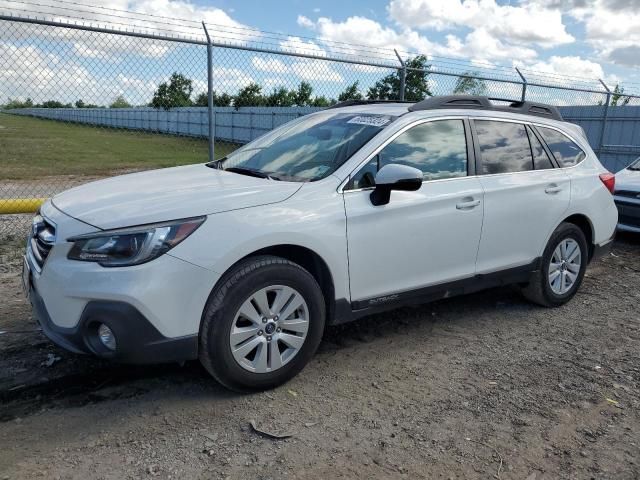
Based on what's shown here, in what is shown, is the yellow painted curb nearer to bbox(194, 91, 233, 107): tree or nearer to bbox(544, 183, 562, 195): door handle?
bbox(194, 91, 233, 107): tree

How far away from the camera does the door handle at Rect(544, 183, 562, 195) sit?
4.83 m

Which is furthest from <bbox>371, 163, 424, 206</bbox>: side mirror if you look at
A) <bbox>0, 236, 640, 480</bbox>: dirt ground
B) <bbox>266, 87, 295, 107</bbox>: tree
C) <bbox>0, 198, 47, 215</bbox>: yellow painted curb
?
<bbox>266, 87, 295, 107</bbox>: tree

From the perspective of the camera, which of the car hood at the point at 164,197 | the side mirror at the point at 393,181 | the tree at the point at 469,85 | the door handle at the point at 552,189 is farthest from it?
the tree at the point at 469,85

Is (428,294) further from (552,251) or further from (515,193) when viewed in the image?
(552,251)

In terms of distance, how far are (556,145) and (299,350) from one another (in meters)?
3.10

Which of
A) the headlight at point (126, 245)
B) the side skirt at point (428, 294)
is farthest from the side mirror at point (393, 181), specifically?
the headlight at point (126, 245)

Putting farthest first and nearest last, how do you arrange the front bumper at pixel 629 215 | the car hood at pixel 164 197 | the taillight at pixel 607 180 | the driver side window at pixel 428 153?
1. the front bumper at pixel 629 215
2. the taillight at pixel 607 180
3. the driver side window at pixel 428 153
4. the car hood at pixel 164 197

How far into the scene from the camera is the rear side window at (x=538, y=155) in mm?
4883

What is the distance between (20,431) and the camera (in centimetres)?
302

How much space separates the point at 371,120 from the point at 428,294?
131cm

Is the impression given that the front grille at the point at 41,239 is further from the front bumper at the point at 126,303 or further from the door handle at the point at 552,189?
the door handle at the point at 552,189

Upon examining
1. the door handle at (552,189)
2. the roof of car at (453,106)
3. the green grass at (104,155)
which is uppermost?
the roof of car at (453,106)

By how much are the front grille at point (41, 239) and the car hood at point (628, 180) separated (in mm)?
7535

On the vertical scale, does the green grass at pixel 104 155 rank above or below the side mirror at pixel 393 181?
below
